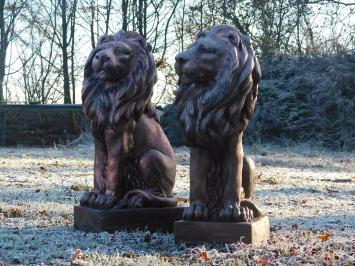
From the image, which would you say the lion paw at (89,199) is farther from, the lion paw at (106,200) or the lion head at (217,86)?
the lion head at (217,86)

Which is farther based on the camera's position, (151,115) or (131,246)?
(151,115)

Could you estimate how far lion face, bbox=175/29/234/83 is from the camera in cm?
387

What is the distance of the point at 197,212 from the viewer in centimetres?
394

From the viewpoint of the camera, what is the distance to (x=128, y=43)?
15.3ft

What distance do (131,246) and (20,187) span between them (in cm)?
387

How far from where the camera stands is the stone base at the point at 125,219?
4488mm

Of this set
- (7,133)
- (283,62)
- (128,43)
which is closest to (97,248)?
(128,43)

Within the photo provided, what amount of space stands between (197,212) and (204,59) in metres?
0.98

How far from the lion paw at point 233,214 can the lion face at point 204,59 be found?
2.67ft

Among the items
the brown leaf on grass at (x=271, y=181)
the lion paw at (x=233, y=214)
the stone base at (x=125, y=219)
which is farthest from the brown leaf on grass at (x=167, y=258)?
the brown leaf on grass at (x=271, y=181)

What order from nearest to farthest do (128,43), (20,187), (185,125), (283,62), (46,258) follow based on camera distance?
(46,258), (185,125), (128,43), (20,187), (283,62)

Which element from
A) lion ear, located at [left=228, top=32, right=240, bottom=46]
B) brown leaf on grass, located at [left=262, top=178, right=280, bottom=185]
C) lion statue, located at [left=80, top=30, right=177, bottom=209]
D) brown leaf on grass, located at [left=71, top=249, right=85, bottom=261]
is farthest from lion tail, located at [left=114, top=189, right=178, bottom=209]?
brown leaf on grass, located at [left=262, top=178, right=280, bottom=185]

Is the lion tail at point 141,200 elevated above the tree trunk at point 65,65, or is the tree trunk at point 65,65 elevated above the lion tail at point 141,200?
the tree trunk at point 65,65

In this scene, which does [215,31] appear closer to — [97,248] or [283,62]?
[97,248]
